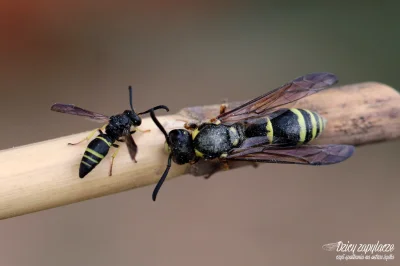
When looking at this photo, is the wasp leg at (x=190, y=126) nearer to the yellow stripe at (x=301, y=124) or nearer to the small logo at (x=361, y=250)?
the yellow stripe at (x=301, y=124)

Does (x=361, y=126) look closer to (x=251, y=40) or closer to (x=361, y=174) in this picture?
(x=361, y=174)

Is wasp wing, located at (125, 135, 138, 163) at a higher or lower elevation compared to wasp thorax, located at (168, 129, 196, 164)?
higher

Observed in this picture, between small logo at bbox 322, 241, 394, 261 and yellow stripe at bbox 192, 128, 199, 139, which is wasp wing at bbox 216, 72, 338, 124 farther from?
small logo at bbox 322, 241, 394, 261

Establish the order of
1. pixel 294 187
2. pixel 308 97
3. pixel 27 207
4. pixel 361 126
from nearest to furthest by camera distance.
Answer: pixel 27 207
pixel 361 126
pixel 308 97
pixel 294 187

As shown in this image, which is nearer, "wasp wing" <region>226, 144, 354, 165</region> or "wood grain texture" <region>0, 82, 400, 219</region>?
"wood grain texture" <region>0, 82, 400, 219</region>

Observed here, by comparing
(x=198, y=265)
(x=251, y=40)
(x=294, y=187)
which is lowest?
(x=198, y=265)

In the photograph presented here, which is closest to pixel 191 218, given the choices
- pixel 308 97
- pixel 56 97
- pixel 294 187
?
pixel 294 187

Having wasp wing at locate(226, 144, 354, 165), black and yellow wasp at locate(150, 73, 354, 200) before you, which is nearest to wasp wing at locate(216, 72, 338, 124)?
black and yellow wasp at locate(150, 73, 354, 200)
